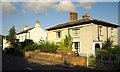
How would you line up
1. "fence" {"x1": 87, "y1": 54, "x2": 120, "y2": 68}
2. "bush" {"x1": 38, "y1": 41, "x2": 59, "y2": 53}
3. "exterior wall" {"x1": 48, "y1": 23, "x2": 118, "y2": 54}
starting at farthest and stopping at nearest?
"bush" {"x1": 38, "y1": 41, "x2": 59, "y2": 53} → "exterior wall" {"x1": 48, "y1": 23, "x2": 118, "y2": 54} → "fence" {"x1": 87, "y1": 54, "x2": 120, "y2": 68}

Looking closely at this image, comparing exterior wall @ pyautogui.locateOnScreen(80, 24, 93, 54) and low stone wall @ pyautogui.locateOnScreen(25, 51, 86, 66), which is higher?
exterior wall @ pyautogui.locateOnScreen(80, 24, 93, 54)

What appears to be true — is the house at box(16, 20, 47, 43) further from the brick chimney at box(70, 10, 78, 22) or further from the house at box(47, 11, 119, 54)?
the house at box(47, 11, 119, 54)

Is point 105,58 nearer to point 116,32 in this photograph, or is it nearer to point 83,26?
point 83,26

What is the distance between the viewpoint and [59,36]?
39469 millimetres

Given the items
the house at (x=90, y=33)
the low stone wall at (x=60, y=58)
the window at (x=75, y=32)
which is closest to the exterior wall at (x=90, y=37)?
the house at (x=90, y=33)

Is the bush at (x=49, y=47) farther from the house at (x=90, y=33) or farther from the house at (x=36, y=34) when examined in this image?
the house at (x=36, y=34)

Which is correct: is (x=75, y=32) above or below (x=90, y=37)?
above

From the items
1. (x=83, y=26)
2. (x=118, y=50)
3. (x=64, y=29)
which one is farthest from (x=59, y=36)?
(x=118, y=50)

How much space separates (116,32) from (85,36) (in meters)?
6.30

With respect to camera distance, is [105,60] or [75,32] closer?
[105,60]

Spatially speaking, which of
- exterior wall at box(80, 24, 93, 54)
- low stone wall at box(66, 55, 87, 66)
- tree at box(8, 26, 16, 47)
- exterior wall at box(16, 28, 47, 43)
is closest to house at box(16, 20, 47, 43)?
exterior wall at box(16, 28, 47, 43)

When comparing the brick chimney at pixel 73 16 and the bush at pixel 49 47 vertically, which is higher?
the brick chimney at pixel 73 16

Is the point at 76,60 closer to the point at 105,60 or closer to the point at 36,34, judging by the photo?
the point at 105,60

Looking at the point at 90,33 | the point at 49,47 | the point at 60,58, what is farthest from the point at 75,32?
the point at 60,58
